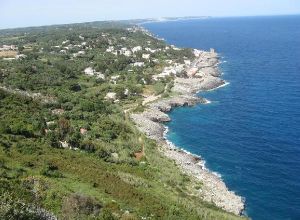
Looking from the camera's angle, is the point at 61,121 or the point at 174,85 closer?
the point at 61,121

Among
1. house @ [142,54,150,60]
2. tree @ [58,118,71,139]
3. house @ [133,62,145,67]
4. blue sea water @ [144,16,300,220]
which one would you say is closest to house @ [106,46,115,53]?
house @ [142,54,150,60]

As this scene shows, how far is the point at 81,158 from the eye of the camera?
5972 centimetres

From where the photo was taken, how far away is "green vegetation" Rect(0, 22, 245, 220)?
3828 centimetres

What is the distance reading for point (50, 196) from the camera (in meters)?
39.0

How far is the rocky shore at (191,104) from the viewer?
5634cm

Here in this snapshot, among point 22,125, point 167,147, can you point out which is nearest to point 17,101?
point 22,125

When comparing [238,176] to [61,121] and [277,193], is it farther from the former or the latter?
[61,121]

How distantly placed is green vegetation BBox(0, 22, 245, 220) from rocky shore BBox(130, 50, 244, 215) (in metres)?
2.29

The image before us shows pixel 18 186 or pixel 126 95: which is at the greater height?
pixel 18 186

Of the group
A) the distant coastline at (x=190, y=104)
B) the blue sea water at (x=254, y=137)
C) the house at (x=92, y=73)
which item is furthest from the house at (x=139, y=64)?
the blue sea water at (x=254, y=137)

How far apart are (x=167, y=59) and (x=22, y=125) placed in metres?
108

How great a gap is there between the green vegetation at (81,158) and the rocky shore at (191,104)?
2.29m

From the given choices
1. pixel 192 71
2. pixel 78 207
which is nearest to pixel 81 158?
pixel 78 207

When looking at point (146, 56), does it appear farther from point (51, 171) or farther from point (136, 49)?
point (51, 171)
